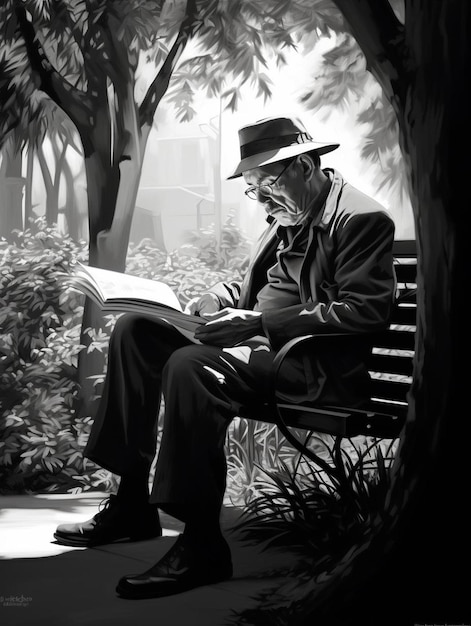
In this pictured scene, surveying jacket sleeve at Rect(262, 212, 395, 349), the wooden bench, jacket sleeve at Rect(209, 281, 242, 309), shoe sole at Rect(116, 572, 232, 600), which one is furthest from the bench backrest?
shoe sole at Rect(116, 572, 232, 600)

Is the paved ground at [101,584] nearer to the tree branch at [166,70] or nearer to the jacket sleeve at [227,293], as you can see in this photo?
the jacket sleeve at [227,293]

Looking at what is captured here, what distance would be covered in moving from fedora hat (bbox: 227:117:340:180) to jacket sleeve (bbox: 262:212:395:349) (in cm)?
35

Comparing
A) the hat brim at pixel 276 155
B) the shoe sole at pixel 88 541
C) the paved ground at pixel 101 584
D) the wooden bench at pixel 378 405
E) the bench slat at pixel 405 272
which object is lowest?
the paved ground at pixel 101 584

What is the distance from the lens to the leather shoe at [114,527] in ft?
10.3

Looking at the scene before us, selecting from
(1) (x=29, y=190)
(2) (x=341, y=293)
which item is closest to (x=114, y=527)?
(2) (x=341, y=293)

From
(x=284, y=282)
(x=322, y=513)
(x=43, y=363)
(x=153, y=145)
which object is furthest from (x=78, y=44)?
(x=322, y=513)

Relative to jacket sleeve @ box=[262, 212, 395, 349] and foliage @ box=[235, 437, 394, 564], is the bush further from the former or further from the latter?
jacket sleeve @ box=[262, 212, 395, 349]

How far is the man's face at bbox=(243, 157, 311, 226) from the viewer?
118 inches

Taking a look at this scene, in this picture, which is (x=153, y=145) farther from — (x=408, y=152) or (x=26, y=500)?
(x=408, y=152)

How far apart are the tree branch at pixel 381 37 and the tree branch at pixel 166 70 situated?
1.90m

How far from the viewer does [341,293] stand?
281cm

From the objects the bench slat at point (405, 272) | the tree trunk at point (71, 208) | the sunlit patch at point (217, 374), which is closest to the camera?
the sunlit patch at point (217, 374)

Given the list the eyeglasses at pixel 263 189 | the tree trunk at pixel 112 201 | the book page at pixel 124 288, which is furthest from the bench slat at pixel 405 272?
the tree trunk at pixel 112 201

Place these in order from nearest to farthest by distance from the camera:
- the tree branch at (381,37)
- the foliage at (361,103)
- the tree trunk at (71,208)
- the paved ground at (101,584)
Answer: the tree branch at (381,37)
the paved ground at (101,584)
the foliage at (361,103)
the tree trunk at (71,208)
